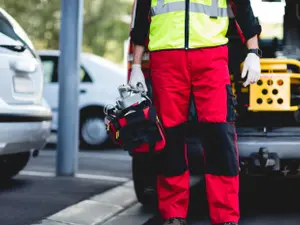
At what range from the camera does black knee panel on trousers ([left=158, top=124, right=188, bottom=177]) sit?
4.80 metres

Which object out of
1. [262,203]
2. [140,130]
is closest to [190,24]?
[140,130]

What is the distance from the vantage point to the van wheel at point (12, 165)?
6922 millimetres

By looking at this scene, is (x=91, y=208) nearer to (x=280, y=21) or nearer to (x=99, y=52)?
(x=280, y=21)

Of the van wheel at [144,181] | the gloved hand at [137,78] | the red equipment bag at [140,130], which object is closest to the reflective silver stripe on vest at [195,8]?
the gloved hand at [137,78]

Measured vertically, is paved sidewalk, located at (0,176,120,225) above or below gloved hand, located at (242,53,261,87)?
below

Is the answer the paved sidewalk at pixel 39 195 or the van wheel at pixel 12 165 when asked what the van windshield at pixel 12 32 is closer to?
the van wheel at pixel 12 165

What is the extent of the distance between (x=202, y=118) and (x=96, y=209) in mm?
1419

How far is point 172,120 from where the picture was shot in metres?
4.76

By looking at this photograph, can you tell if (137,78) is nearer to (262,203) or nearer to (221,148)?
(221,148)

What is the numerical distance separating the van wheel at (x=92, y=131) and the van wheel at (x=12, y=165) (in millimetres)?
4617

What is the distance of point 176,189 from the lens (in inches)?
189

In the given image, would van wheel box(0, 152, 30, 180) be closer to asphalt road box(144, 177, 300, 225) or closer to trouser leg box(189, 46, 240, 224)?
asphalt road box(144, 177, 300, 225)

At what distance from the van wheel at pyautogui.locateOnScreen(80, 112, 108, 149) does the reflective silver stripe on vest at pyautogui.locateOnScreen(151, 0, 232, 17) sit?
701 centimetres

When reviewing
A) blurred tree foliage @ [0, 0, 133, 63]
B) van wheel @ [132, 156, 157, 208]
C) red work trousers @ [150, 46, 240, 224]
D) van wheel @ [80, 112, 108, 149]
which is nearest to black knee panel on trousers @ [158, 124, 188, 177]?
red work trousers @ [150, 46, 240, 224]
